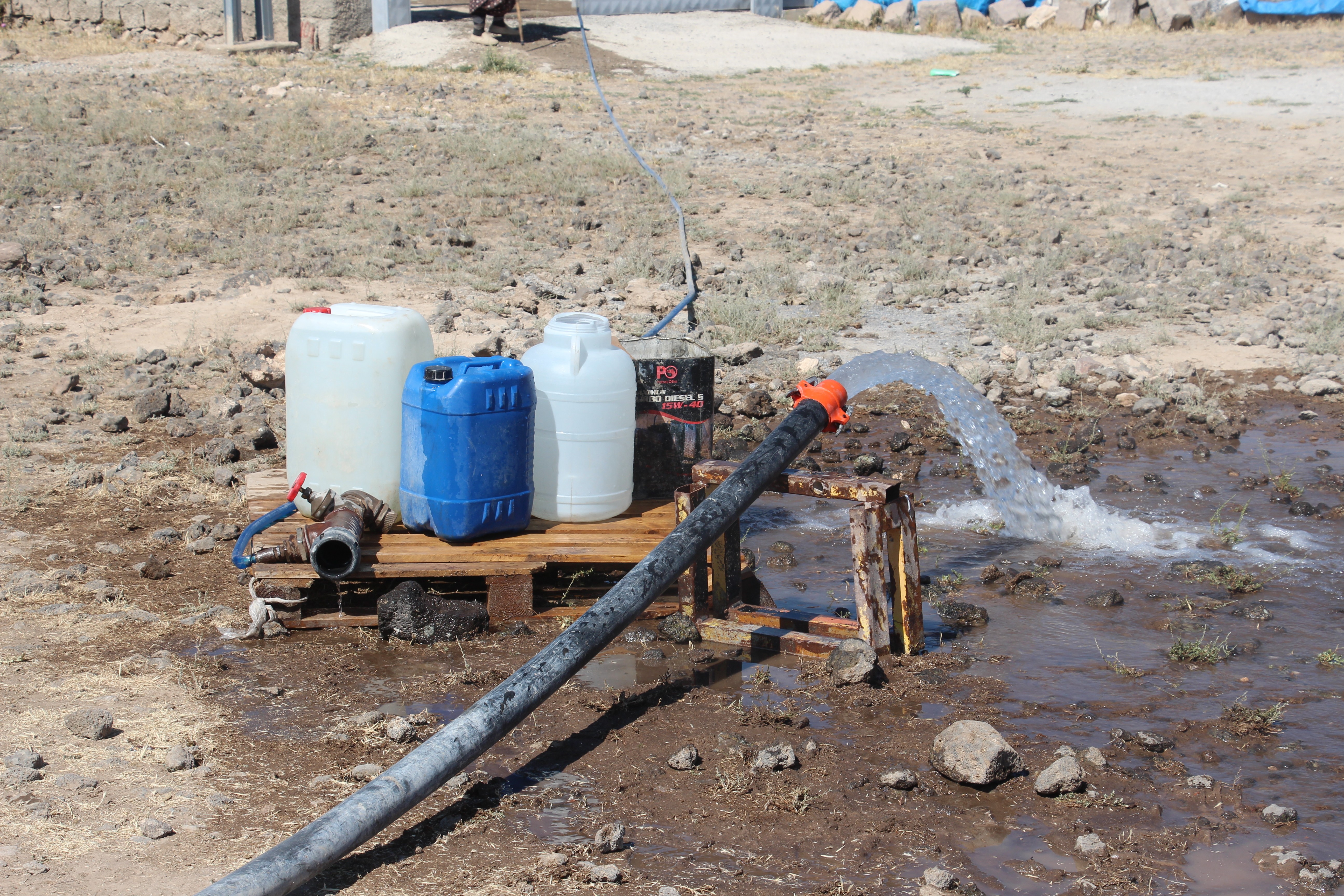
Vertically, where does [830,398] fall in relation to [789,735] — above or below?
above

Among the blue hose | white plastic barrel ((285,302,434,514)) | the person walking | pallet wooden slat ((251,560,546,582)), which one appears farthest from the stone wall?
pallet wooden slat ((251,560,546,582))

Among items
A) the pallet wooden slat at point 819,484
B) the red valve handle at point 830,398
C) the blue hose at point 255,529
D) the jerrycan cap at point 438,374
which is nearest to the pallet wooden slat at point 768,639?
the pallet wooden slat at point 819,484

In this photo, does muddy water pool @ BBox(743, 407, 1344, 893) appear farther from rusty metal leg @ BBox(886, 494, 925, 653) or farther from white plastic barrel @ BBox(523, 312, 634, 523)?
white plastic barrel @ BBox(523, 312, 634, 523)

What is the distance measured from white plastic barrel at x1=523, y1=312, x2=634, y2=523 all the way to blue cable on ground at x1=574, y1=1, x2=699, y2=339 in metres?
0.51

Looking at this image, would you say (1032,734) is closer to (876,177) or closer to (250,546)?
(250,546)

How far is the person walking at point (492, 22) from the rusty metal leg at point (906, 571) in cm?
1843

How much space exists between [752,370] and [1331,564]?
3.64 meters

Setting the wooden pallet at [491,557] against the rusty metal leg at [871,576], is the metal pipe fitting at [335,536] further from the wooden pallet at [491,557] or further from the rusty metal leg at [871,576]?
the rusty metal leg at [871,576]

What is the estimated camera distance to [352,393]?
4379mm

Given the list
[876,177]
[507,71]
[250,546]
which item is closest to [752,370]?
[250,546]

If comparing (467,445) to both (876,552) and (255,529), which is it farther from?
(876,552)

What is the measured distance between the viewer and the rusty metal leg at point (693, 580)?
4312 mm

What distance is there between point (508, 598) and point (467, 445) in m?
0.56

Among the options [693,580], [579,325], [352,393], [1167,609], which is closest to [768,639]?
[693,580]
